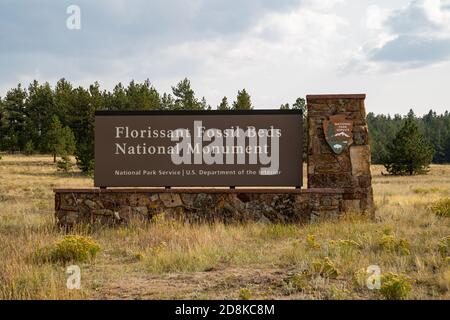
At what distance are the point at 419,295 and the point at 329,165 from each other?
6562 mm

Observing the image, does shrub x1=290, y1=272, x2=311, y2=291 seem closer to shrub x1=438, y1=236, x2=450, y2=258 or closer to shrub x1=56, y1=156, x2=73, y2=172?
shrub x1=438, y1=236, x2=450, y2=258

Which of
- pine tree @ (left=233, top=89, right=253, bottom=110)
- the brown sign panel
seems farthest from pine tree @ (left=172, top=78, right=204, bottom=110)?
the brown sign panel

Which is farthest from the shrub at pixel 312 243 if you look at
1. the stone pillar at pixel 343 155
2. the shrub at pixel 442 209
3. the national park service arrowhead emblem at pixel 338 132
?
the shrub at pixel 442 209

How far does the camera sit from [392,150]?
47.4 metres

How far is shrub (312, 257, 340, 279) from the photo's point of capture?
714 centimetres

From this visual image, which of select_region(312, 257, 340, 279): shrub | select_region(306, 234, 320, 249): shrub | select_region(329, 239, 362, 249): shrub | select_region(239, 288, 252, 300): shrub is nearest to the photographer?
select_region(239, 288, 252, 300): shrub

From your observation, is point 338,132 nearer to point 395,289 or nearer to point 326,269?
point 326,269

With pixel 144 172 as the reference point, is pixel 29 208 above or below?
below

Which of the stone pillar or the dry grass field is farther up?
the stone pillar

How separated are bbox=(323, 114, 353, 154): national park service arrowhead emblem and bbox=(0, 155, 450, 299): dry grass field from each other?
1850 mm

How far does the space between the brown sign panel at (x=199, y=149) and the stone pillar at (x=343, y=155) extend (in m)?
0.42

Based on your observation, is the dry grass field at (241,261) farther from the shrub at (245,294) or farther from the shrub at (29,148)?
the shrub at (29,148)
